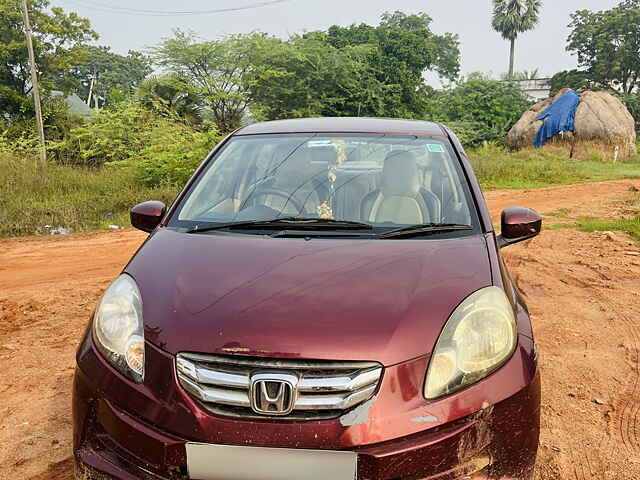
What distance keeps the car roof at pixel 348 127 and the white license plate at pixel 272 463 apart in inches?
79.4

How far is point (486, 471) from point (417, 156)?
1.71 m

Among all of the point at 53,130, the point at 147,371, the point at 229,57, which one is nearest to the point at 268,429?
the point at 147,371

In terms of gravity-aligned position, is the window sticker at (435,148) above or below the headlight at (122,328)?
above

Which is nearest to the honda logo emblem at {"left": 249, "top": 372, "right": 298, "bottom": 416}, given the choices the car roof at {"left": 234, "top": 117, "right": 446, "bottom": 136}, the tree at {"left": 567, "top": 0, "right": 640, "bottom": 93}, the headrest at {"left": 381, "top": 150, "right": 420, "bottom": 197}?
the headrest at {"left": 381, "top": 150, "right": 420, "bottom": 197}

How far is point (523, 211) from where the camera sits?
9.08 feet

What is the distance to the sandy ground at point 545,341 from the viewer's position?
8.39 ft

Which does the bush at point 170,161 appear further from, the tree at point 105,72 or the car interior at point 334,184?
the tree at point 105,72

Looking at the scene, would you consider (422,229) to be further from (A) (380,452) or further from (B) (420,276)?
(A) (380,452)

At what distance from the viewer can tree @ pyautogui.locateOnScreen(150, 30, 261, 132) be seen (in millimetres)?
20641

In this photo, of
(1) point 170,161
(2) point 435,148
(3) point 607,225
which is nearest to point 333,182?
(2) point 435,148

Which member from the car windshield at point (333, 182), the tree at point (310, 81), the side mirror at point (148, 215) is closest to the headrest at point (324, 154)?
the car windshield at point (333, 182)

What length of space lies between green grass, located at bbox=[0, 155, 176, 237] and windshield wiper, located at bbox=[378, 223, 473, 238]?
8068 millimetres

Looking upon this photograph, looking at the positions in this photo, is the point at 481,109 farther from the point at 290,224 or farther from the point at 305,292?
the point at 305,292

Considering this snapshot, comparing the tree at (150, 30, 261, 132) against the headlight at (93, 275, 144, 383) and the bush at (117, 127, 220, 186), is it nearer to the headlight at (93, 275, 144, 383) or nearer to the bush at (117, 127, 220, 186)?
the bush at (117, 127, 220, 186)
